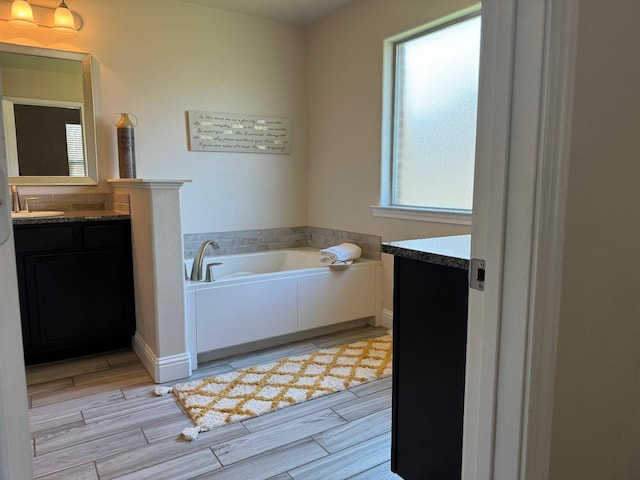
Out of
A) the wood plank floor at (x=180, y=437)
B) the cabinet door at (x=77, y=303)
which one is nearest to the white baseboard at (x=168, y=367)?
the wood plank floor at (x=180, y=437)

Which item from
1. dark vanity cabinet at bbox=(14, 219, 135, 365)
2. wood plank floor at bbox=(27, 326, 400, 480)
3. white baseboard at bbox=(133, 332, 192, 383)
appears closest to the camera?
wood plank floor at bbox=(27, 326, 400, 480)

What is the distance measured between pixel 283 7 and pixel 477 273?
3.28 metres

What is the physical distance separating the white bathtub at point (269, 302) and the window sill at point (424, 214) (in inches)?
15.9

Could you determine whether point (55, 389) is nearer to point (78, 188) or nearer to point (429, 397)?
point (78, 188)

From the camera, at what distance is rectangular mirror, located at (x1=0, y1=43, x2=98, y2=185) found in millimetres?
2936

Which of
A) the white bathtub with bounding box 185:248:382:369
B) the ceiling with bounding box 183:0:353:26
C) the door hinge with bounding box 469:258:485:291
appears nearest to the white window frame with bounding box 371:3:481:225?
the white bathtub with bounding box 185:248:382:369

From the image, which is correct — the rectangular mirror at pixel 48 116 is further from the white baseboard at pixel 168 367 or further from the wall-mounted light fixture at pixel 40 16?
the white baseboard at pixel 168 367

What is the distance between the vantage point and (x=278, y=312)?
299cm

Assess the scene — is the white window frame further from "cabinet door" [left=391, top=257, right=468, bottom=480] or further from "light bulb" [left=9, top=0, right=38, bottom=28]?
"light bulb" [left=9, top=0, right=38, bottom=28]

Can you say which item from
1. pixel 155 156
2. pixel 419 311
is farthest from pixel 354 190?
pixel 419 311

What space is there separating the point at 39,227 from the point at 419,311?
2311mm

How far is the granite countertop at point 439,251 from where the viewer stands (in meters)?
1.23

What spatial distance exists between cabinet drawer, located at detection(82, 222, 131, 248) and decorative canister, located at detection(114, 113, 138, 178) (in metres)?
0.48

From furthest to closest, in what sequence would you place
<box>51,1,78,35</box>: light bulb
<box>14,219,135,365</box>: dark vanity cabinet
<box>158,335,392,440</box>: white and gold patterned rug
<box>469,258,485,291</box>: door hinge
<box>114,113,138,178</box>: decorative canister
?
<box>114,113,138,178</box>: decorative canister < <box>51,1,78,35</box>: light bulb < <box>14,219,135,365</box>: dark vanity cabinet < <box>158,335,392,440</box>: white and gold patterned rug < <box>469,258,485,291</box>: door hinge
